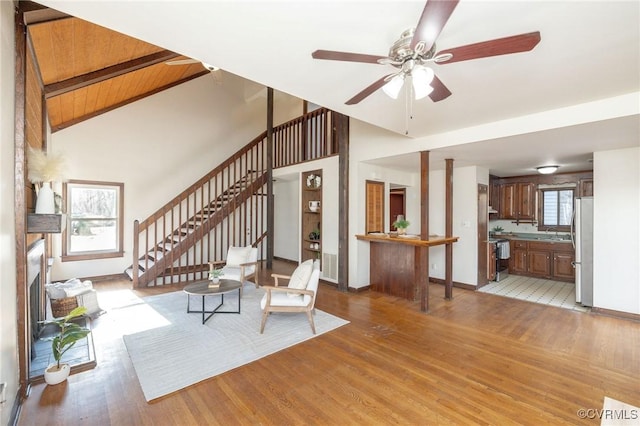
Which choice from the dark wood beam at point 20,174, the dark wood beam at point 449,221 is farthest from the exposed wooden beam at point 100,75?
the dark wood beam at point 449,221

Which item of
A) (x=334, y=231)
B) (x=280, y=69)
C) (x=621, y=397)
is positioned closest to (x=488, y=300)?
(x=621, y=397)

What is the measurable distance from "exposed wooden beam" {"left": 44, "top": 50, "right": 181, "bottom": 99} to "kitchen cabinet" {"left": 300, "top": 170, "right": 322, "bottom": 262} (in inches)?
134

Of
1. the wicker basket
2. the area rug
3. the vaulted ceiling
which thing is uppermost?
the vaulted ceiling

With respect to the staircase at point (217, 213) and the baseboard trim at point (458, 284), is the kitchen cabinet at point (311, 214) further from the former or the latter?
the baseboard trim at point (458, 284)

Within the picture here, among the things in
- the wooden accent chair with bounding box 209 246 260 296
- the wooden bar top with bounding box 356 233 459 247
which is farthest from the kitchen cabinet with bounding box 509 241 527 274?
the wooden accent chair with bounding box 209 246 260 296

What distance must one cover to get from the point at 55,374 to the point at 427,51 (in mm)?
3906

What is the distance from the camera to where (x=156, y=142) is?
6586 millimetres

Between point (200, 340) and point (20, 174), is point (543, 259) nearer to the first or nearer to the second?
point (200, 340)

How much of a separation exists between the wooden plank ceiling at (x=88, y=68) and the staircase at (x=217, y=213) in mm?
2212

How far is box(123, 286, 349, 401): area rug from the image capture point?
262cm

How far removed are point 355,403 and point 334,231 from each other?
3.61 m

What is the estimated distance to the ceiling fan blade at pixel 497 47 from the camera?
5.21ft

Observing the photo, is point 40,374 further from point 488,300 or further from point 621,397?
point 488,300

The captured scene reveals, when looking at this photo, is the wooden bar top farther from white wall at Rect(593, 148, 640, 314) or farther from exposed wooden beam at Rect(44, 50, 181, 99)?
exposed wooden beam at Rect(44, 50, 181, 99)
